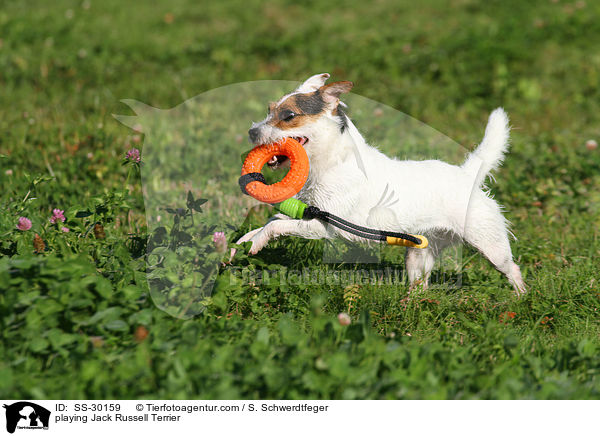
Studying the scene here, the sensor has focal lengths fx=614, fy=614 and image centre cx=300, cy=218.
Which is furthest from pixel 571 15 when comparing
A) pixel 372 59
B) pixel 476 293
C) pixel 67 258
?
pixel 67 258

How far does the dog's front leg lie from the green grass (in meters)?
0.15

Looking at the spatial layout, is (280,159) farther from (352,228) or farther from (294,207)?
(352,228)

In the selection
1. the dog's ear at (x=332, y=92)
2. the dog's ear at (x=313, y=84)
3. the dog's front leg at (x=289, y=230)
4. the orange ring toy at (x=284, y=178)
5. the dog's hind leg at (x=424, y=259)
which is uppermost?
the dog's ear at (x=313, y=84)

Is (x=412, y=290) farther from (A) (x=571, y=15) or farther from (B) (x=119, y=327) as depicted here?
(A) (x=571, y=15)

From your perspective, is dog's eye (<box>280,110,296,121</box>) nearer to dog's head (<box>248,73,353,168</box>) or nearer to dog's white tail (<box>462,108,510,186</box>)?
dog's head (<box>248,73,353,168</box>)

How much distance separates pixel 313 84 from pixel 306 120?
0.27 meters

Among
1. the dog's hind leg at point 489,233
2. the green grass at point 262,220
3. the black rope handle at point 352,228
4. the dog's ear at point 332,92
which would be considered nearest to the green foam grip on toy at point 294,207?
the black rope handle at point 352,228

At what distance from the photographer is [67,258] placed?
10.2ft

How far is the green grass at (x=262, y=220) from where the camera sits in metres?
2.82

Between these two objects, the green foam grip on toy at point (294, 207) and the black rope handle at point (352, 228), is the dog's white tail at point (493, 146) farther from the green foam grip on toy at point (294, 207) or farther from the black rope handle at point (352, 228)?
the green foam grip on toy at point (294, 207)

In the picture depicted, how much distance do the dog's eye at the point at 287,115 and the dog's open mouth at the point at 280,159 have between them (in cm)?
11

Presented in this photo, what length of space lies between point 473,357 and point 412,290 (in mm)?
729
